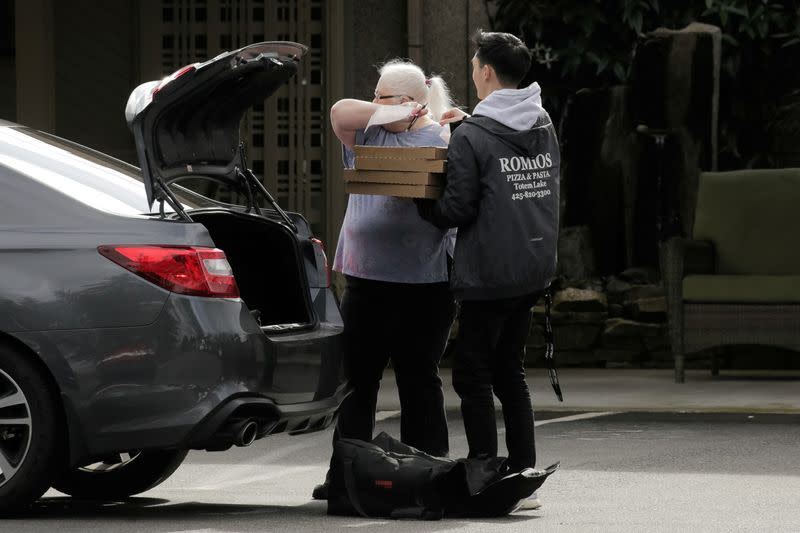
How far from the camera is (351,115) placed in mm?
6887

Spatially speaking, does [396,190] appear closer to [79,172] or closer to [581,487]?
[79,172]

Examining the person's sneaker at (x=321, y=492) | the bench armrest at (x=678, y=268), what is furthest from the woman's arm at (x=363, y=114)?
the bench armrest at (x=678, y=268)

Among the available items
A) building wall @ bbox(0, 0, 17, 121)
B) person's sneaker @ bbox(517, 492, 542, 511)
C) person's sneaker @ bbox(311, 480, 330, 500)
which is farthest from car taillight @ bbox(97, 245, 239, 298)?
building wall @ bbox(0, 0, 17, 121)

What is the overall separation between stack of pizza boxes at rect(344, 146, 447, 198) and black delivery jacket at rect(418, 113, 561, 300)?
0.06m

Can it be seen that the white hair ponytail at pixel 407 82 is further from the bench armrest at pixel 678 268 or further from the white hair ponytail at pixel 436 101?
the bench armrest at pixel 678 268

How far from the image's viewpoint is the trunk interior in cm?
704

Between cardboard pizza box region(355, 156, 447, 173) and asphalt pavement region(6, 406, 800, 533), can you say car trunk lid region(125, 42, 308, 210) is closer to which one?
cardboard pizza box region(355, 156, 447, 173)

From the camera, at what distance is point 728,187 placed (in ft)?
40.4

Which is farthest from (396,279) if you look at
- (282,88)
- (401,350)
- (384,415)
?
(282,88)

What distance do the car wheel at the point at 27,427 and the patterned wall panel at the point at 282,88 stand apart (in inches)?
279

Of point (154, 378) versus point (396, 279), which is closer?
point (154, 378)

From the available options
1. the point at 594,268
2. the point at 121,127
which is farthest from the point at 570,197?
the point at 121,127

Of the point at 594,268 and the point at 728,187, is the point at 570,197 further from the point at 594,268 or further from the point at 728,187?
the point at 728,187

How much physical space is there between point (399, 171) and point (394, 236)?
332 millimetres
